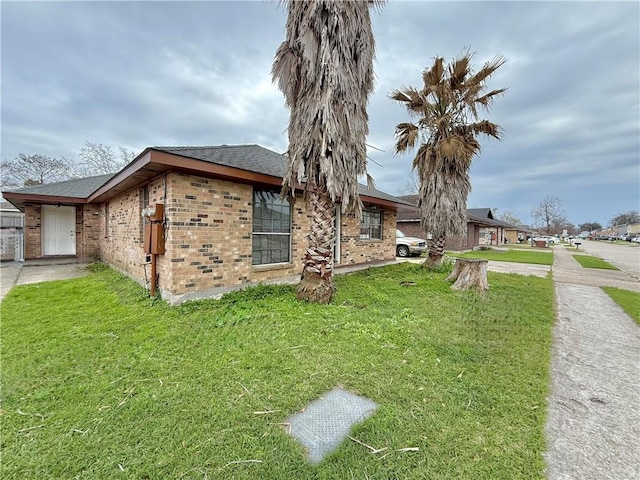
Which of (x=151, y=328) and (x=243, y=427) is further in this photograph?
(x=151, y=328)

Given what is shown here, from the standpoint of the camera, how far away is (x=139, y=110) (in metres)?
15.8

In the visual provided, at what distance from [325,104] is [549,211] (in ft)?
247

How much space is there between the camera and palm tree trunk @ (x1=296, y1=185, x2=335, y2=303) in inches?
206

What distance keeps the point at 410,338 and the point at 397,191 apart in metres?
42.9

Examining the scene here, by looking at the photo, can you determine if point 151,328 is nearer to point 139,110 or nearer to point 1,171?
point 139,110

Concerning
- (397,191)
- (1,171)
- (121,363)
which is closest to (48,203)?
(121,363)

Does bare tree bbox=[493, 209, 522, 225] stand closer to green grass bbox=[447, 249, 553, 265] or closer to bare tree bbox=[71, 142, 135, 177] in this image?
green grass bbox=[447, 249, 553, 265]

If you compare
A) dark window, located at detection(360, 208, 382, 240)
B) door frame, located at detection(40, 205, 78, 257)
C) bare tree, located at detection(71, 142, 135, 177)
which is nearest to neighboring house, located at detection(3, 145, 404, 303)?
dark window, located at detection(360, 208, 382, 240)

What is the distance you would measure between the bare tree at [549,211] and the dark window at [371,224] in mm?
68031

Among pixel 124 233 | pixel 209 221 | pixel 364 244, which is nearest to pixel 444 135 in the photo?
pixel 364 244

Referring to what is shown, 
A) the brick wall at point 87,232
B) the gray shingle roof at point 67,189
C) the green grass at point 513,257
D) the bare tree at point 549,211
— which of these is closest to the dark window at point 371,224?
the green grass at point 513,257

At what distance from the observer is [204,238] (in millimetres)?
5293

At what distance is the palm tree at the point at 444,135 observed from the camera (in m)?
8.80

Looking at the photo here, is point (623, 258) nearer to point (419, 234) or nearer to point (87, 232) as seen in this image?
point (419, 234)
